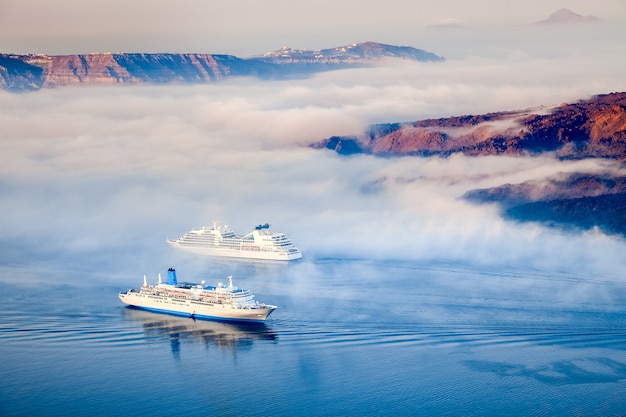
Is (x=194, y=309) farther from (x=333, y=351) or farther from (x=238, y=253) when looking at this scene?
(x=238, y=253)

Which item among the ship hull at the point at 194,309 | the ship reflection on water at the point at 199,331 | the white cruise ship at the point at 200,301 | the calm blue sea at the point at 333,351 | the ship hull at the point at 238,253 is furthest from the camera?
the ship hull at the point at 238,253

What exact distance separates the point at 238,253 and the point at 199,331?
41.6 feet

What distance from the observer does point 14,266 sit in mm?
34188

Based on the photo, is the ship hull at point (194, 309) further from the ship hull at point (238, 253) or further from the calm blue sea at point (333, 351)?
the ship hull at point (238, 253)

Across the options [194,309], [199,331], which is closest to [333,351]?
[199,331]

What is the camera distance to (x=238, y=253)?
124 ft

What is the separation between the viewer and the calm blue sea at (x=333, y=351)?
19719mm

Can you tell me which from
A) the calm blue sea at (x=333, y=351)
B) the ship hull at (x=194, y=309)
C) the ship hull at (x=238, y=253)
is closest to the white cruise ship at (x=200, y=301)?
the ship hull at (x=194, y=309)

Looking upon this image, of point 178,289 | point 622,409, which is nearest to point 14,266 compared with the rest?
point 178,289

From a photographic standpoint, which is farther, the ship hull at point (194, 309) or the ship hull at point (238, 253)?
the ship hull at point (238, 253)

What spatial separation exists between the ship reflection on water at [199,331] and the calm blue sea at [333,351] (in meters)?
0.05

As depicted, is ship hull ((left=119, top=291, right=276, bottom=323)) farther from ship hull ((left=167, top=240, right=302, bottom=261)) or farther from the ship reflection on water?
ship hull ((left=167, top=240, right=302, bottom=261))

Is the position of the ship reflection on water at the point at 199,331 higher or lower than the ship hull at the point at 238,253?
lower

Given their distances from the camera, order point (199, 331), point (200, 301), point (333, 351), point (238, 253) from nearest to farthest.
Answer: point (333, 351), point (199, 331), point (200, 301), point (238, 253)
